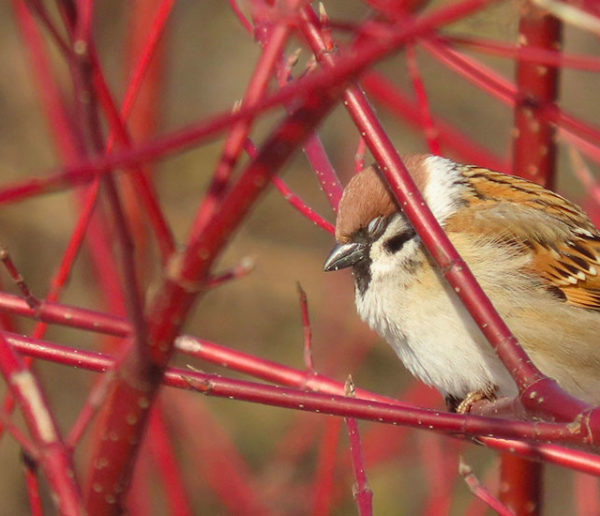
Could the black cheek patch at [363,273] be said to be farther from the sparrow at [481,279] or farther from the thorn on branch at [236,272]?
the thorn on branch at [236,272]

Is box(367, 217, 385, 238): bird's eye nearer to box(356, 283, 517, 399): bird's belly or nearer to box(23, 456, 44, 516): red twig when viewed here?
box(356, 283, 517, 399): bird's belly

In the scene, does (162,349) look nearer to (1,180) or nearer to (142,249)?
(142,249)

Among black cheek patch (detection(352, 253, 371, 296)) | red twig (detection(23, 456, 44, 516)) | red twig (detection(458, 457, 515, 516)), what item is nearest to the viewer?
red twig (detection(23, 456, 44, 516))

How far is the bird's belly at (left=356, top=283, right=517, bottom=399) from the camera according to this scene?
112 inches

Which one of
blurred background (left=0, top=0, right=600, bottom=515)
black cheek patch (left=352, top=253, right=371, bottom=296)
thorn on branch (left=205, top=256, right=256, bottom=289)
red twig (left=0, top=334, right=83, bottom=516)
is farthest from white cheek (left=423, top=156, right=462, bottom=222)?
blurred background (left=0, top=0, right=600, bottom=515)

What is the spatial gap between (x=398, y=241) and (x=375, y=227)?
80 millimetres

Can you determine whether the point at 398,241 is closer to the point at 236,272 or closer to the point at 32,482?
the point at 32,482

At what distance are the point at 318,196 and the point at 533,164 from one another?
4878mm

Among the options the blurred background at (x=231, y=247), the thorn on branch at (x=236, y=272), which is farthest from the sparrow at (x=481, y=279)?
the blurred background at (x=231, y=247)

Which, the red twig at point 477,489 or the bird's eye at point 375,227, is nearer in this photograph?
the red twig at point 477,489

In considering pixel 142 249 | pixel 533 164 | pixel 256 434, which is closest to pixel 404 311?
pixel 533 164

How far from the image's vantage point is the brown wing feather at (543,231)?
304cm

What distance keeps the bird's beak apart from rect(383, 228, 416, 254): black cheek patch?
7 centimetres

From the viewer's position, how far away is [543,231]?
10.1 feet
